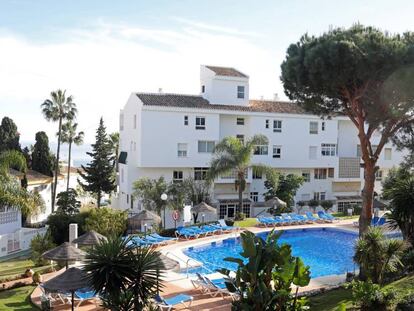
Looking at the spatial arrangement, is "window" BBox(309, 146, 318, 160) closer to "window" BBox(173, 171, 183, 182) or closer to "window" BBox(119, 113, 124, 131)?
"window" BBox(173, 171, 183, 182)

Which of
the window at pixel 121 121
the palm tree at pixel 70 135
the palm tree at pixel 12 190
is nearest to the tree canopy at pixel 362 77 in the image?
the palm tree at pixel 12 190

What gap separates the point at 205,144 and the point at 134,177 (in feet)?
21.7

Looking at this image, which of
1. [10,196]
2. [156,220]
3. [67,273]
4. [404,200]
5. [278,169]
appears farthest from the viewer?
[278,169]

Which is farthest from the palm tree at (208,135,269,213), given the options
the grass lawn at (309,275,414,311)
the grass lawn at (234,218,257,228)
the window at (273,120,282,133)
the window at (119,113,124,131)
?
the grass lawn at (309,275,414,311)

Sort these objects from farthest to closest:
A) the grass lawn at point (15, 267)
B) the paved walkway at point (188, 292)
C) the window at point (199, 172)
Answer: the window at point (199, 172)
the grass lawn at point (15, 267)
the paved walkway at point (188, 292)

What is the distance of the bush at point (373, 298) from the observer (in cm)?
1057

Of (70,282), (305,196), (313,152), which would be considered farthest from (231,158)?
(70,282)

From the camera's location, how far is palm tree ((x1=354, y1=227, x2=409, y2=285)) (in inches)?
543

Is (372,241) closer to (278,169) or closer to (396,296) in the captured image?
(396,296)

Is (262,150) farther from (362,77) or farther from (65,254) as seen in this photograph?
(65,254)

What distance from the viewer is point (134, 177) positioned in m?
38.3

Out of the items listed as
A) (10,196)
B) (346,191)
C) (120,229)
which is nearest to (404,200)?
(120,229)

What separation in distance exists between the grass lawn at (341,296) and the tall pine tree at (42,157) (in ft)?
109

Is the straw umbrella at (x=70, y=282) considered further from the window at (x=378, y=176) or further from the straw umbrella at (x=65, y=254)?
the window at (x=378, y=176)
